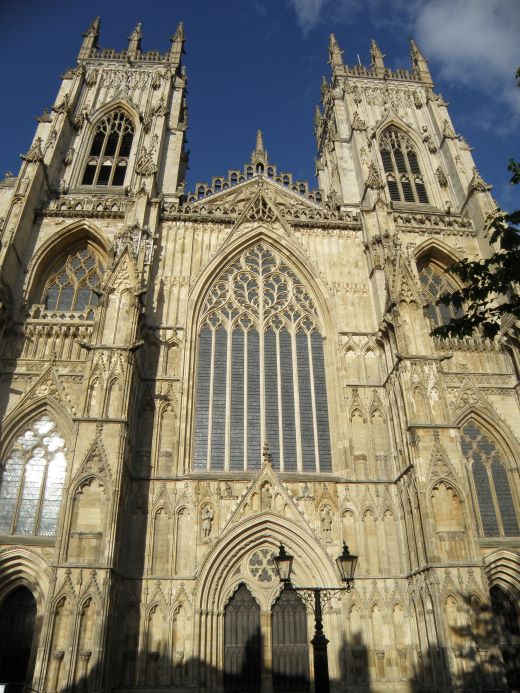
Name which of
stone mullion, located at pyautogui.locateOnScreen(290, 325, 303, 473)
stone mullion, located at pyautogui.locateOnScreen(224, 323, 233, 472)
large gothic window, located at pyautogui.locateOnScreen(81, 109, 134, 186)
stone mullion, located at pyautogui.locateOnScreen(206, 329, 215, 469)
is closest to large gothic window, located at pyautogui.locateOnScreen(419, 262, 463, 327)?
stone mullion, located at pyautogui.locateOnScreen(290, 325, 303, 473)

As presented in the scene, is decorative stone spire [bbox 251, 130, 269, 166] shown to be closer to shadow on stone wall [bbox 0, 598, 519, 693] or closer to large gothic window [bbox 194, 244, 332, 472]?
large gothic window [bbox 194, 244, 332, 472]

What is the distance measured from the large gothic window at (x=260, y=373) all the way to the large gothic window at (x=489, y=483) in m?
4.67

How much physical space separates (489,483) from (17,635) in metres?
14.2

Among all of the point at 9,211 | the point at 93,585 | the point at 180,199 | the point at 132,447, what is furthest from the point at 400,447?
the point at 9,211

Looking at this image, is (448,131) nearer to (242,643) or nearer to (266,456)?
(266,456)

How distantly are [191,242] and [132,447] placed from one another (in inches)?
350

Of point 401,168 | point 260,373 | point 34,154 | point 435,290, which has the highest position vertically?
point 401,168

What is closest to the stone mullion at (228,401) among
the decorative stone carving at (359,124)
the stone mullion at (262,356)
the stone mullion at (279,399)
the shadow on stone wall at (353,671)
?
the stone mullion at (262,356)

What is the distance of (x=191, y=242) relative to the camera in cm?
2141

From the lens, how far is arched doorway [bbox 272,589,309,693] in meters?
14.3

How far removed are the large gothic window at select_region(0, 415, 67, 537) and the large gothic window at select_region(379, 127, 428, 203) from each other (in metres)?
18.9

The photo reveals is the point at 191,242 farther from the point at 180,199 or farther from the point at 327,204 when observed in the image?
the point at 327,204

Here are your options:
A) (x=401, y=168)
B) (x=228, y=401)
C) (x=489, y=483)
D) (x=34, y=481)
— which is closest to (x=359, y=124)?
(x=401, y=168)

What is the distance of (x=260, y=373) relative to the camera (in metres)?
18.8
